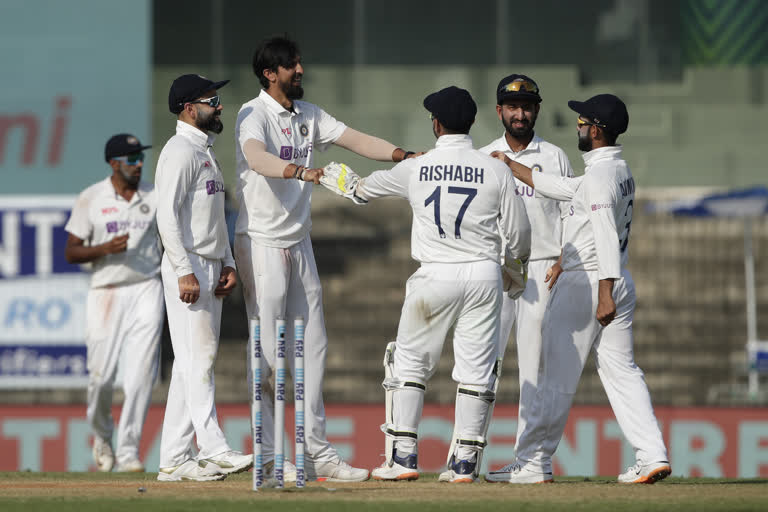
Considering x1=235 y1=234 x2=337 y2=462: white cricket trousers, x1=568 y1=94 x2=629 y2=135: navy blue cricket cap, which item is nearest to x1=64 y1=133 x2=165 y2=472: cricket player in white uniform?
x1=235 y1=234 x2=337 y2=462: white cricket trousers

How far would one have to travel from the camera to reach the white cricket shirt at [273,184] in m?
7.74

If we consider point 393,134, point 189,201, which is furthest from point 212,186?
point 393,134

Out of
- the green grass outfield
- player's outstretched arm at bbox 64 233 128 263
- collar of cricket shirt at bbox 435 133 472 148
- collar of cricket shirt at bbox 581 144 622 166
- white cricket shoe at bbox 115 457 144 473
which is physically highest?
collar of cricket shirt at bbox 435 133 472 148

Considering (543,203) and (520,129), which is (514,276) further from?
(520,129)

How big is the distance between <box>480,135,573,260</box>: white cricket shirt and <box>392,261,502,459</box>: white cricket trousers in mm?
1056

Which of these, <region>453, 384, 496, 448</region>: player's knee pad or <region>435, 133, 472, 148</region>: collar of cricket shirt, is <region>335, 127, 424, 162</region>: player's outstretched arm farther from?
<region>453, 384, 496, 448</region>: player's knee pad

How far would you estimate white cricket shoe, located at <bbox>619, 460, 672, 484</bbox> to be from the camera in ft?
24.9

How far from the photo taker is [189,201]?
25.5 feet

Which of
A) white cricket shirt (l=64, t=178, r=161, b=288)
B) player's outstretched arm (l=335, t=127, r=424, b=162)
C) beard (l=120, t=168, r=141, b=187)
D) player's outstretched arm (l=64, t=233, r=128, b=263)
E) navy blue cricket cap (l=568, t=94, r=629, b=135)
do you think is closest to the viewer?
navy blue cricket cap (l=568, t=94, r=629, b=135)

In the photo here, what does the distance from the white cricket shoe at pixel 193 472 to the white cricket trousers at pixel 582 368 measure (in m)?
1.70

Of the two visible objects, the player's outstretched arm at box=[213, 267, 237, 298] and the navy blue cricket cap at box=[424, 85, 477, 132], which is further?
the player's outstretched arm at box=[213, 267, 237, 298]

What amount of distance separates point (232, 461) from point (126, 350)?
3.31m

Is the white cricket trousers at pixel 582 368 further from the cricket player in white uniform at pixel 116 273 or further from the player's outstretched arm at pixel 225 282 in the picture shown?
the cricket player in white uniform at pixel 116 273

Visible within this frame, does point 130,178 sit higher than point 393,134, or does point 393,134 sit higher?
point 393,134
